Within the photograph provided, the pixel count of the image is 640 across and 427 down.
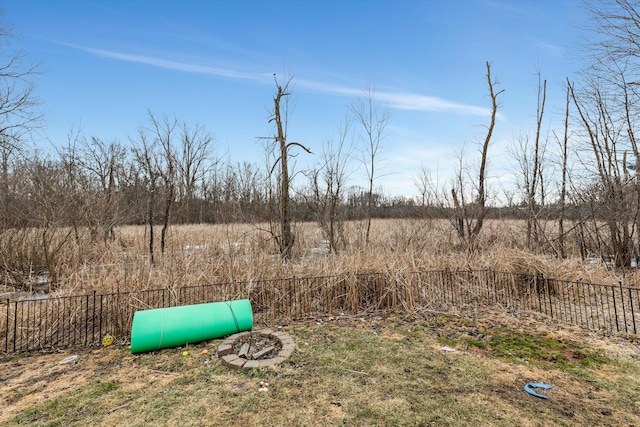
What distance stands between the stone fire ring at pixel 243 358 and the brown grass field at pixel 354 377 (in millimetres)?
91

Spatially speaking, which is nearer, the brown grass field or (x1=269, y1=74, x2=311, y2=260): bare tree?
the brown grass field

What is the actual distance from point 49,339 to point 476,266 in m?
→ 6.64

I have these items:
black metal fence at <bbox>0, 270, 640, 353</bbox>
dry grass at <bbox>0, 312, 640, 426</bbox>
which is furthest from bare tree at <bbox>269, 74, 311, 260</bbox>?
dry grass at <bbox>0, 312, 640, 426</bbox>

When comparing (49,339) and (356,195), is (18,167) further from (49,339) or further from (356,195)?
(356,195)

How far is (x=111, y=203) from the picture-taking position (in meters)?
8.02

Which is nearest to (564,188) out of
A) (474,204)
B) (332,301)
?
(474,204)

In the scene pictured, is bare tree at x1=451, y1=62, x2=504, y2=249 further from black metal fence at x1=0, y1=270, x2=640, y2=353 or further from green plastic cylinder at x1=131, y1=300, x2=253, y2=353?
green plastic cylinder at x1=131, y1=300, x2=253, y2=353

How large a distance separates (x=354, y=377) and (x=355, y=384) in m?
0.13

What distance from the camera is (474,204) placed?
847cm

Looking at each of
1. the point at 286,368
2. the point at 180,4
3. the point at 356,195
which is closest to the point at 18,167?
the point at 180,4

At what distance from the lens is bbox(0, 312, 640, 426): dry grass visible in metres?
2.18

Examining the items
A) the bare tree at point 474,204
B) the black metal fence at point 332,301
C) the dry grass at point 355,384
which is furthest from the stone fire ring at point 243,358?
the bare tree at point 474,204

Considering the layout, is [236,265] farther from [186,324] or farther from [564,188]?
[564,188]

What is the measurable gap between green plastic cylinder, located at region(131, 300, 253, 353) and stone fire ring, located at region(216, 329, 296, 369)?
17cm
